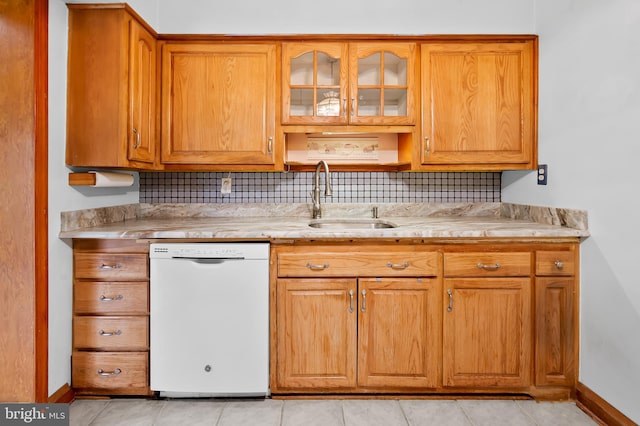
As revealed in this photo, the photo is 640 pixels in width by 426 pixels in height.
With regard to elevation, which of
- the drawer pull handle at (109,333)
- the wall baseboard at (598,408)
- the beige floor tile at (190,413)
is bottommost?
the beige floor tile at (190,413)

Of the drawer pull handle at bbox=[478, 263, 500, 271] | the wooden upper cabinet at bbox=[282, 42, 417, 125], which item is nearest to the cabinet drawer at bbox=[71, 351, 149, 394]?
the wooden upper cabinet at bbox=[282, 42, 417, 125]

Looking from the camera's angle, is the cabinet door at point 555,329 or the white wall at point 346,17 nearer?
the cabinet door at point 555,329

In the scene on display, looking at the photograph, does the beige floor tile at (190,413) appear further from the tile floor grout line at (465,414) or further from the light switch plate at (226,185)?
the light switch plate at (226,185)

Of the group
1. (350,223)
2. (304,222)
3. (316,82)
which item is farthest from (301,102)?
(350,223)

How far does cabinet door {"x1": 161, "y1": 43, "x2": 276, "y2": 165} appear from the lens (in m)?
2.43

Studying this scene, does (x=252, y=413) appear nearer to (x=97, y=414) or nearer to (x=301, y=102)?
(x=97, y=414)

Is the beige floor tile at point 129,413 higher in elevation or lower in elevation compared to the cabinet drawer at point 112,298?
lower

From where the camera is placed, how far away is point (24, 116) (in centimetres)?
183

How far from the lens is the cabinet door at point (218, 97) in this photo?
243cm

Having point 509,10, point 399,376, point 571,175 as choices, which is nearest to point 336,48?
point 509,10

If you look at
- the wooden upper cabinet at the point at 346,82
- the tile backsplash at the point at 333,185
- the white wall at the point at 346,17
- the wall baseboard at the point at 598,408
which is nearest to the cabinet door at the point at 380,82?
the wooden upper cabinet at the point at 346,82

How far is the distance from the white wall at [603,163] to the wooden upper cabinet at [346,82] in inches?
31.1

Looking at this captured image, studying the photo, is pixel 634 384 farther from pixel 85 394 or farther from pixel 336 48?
pixel 85 394

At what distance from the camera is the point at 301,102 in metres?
2.46
